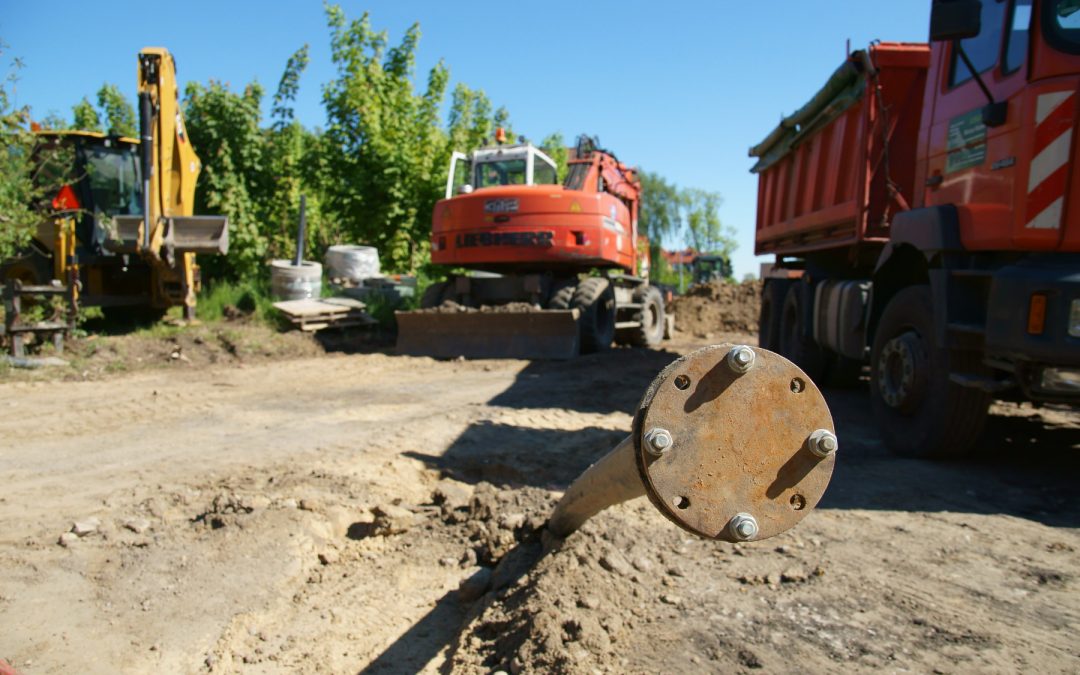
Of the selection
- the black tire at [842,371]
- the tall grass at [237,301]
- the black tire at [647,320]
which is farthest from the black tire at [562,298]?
the tall grass at [237,301]

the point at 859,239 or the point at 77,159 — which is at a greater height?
the point at 77,159

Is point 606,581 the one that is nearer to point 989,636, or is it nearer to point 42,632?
point 989,636

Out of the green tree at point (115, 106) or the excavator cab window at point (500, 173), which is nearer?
the excavator cab window at point (500, 173)

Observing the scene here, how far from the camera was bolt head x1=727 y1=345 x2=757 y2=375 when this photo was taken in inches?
66.7

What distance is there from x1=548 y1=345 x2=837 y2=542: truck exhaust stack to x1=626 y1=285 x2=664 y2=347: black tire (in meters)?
11.0

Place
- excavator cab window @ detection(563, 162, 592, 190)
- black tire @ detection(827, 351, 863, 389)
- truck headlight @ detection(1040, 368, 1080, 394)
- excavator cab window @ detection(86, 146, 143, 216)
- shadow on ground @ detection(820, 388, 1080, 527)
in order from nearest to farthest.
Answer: truck headlight @ detection(1040, 368, 1080, 394)
shadow on ground @ detection(820, 388, 1080, 527)
black tire @ detection(827, 351, 863, 389)
excavator cab window @ detection(563, 162, 592, 190)
excavator cab window @ detection(86, 146, 143, 216)

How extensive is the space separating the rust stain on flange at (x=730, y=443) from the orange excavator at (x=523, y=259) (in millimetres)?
8355

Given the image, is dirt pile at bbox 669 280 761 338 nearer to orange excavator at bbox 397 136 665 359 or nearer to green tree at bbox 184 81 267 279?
orange excavator at bbox 397 136 665 359

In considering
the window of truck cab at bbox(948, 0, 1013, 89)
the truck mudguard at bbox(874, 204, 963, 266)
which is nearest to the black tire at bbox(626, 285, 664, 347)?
the truck mudguard at bbox(874, 204, 963, 266)

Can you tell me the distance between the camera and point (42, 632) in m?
2.88

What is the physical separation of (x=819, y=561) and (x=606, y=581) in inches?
36.1

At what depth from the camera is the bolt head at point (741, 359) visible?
1695mm

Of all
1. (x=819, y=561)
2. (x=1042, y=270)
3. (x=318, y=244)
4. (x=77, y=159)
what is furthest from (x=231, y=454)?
(x=318, y=244)

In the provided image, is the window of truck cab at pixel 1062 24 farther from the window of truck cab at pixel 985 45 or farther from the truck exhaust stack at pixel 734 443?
the truck exhaust stack at pixel 734 443
